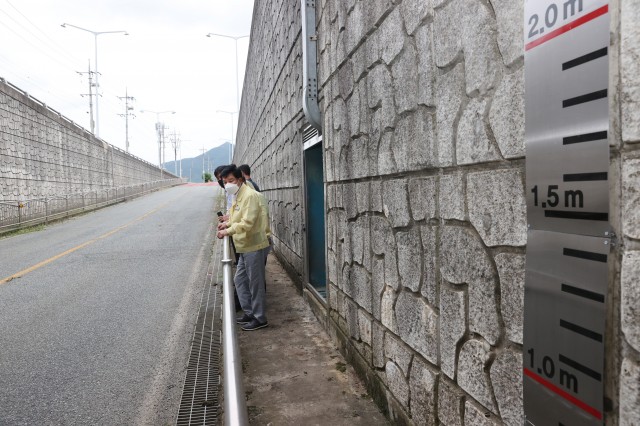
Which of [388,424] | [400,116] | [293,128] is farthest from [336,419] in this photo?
[293,128]

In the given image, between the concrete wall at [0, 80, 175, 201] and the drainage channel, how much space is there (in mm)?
14274

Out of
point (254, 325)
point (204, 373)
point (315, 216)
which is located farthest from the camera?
point (315, 216)

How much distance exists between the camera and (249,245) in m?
5.47

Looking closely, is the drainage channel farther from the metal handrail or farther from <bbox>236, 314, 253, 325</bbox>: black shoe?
the metal handrail

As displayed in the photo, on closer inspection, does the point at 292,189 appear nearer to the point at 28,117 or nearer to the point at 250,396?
the point at 250,396

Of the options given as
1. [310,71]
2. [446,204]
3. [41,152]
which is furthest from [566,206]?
[41,152]

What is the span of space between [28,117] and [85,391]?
1893 centimetres

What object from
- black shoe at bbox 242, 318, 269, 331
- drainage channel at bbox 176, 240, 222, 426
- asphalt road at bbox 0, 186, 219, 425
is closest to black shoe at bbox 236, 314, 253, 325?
black shoe at bbox 242, 318, 269, 331

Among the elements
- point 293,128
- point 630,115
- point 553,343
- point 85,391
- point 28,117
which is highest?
point 28,117

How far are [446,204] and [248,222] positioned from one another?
3204 millimetres

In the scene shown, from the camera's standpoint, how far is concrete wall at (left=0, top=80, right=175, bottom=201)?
17312 mm

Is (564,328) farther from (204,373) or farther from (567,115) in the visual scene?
(204,373)

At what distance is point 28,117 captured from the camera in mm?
19375

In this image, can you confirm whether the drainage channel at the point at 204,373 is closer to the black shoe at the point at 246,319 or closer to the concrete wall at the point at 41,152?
the black shoe at the point at 246,319
